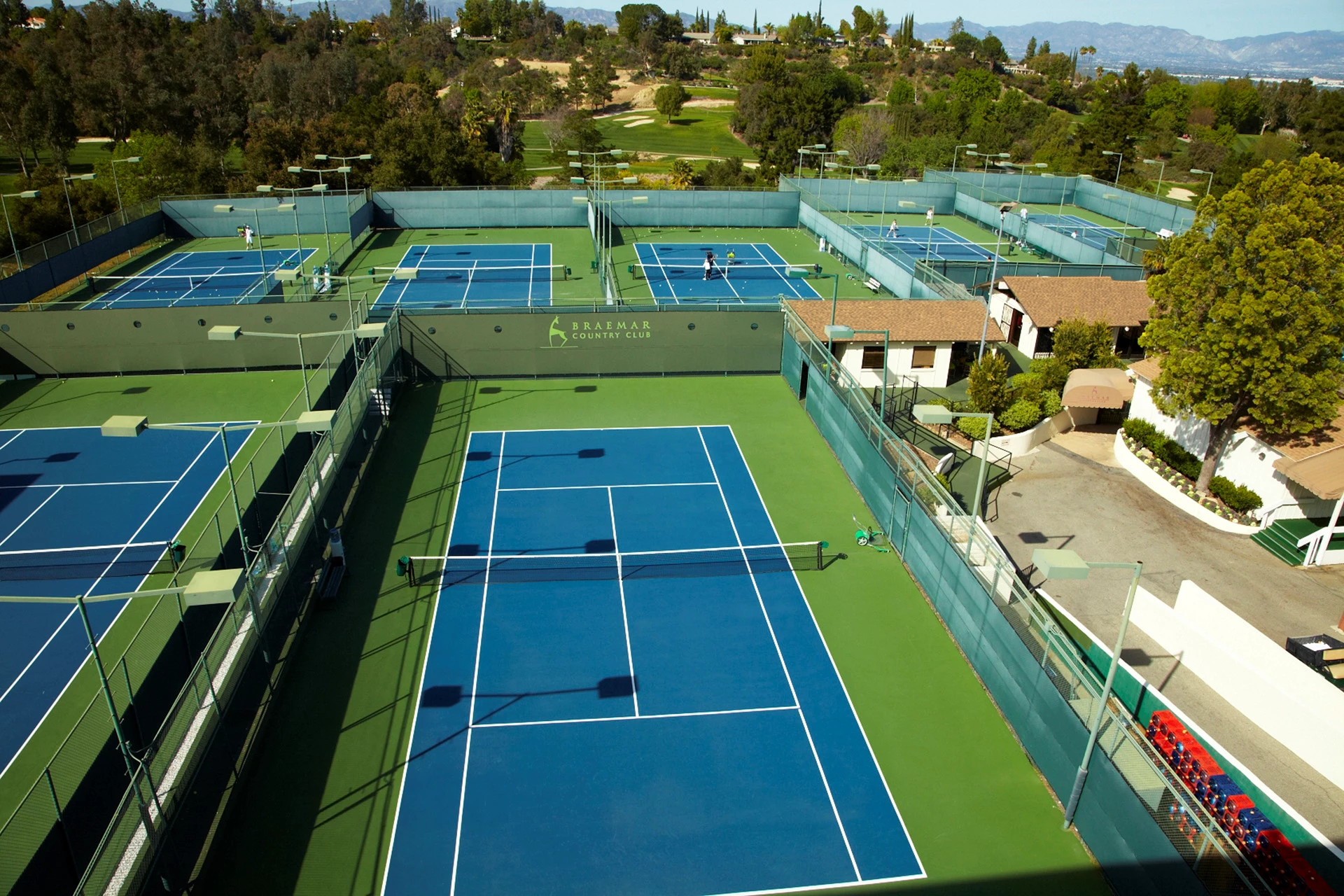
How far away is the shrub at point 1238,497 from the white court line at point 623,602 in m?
15.7

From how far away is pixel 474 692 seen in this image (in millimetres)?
15352

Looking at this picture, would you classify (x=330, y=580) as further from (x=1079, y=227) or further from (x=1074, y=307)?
(x=1079, y=227)

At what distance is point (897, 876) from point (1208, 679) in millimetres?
8906

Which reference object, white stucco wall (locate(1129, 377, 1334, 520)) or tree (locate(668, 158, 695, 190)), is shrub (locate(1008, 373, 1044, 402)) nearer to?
white stucco wall (locate(1129, 377, 1334, 520))

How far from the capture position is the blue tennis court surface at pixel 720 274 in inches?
1507

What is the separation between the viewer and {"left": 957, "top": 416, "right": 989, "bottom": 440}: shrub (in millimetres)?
26391

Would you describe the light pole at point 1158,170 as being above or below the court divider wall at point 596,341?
above

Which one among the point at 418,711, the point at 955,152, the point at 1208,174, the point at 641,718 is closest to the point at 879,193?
the point at 955,152

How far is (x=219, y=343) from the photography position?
29.6 m

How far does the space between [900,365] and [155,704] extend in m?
24.0

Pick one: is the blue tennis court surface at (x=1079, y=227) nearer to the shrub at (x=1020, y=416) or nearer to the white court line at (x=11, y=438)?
the shrub at (x=1020, y=416)

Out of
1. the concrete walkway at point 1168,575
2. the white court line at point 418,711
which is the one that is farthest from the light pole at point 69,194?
the concrete walkway at point 1168,575

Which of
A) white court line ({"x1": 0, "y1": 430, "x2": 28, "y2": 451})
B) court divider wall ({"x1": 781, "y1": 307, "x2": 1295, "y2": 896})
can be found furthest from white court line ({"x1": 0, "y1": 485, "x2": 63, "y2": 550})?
court divider wall ({"x1": 781, "y1": 307, "x2": 1295, "y2": 896})

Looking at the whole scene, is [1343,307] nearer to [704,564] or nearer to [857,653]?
[857,653]
